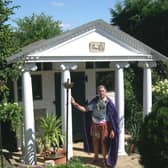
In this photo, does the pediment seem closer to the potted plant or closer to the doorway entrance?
the potted plant

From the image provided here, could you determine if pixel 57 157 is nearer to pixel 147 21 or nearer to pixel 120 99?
pixel 120 99

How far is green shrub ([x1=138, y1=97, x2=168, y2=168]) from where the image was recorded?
7246 millimetres

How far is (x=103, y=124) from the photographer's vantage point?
10836mm

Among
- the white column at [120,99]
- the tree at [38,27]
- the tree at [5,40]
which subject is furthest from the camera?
the tree at [38,27]

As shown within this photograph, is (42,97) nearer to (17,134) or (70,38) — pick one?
(17,134)

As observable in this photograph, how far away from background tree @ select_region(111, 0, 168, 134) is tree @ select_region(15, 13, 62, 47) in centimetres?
907

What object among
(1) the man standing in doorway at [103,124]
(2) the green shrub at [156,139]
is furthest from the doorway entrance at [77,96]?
(2) the green shrub at [156,139]

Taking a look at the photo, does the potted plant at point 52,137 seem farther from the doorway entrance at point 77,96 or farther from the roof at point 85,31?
the doorway entrance at point 77,96

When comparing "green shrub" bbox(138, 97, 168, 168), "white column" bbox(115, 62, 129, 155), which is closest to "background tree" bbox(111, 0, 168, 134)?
"white column" bbox(115, 62, 129, 155)

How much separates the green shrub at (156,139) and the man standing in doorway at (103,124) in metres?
3.03

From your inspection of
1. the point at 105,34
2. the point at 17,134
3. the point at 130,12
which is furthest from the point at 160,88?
the point at 130,12

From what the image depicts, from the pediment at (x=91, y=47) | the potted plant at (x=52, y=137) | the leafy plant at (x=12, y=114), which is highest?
the pediment at (x=91, y=47)

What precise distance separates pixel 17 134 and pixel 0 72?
138 inches

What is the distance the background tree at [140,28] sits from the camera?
663 inches
